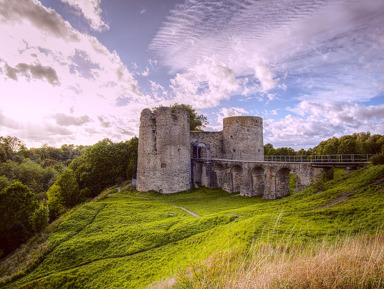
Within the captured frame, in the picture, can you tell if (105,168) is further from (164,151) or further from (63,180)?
(164,151)

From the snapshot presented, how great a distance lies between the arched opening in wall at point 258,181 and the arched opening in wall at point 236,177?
264 centimetres

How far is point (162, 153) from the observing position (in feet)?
84.0

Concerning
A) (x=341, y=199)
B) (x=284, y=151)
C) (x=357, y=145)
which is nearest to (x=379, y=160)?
(x=341, y=199)

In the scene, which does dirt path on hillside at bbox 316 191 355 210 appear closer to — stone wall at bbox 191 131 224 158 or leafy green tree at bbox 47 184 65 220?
stone wall at bbox 191 131 224 158

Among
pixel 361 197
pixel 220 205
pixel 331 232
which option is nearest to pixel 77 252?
pixel 220 205

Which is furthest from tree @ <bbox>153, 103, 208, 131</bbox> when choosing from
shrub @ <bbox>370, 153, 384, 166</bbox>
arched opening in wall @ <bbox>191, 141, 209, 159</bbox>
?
shrub @ <bbox>370, 153, 384, 166</bbox>

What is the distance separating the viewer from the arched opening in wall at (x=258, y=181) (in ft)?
74.6

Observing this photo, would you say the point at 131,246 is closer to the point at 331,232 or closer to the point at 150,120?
the point at 331,232

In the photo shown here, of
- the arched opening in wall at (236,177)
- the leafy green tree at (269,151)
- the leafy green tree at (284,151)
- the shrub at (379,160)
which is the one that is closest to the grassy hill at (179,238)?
the shrub at (379,160)

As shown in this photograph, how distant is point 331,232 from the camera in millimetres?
6664

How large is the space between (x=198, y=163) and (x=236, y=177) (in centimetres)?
693

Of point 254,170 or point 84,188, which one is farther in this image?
point 84,188

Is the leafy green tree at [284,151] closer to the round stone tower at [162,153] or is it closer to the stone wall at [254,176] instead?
the stone wall at [254,176]

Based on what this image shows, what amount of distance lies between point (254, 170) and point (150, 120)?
13.3 m
